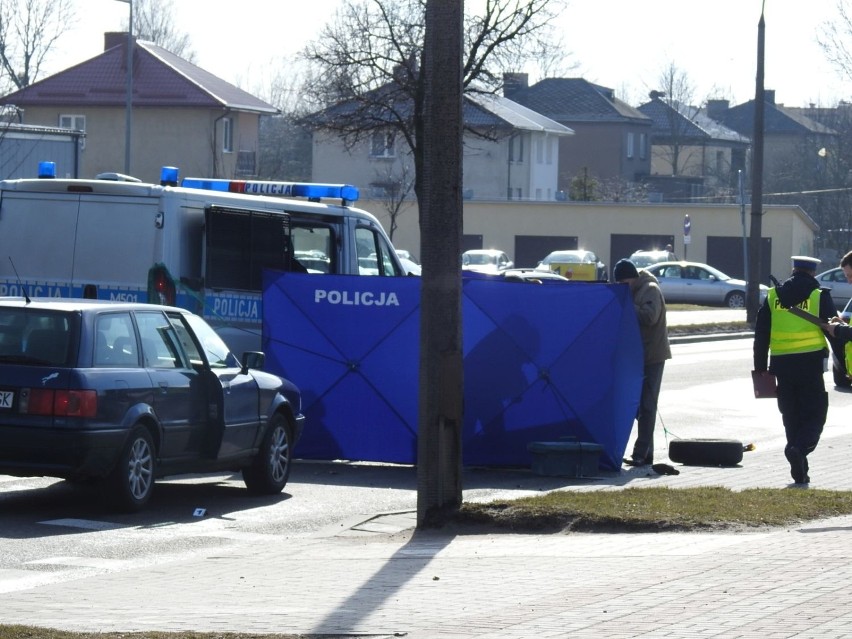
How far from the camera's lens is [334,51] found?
38719 mm

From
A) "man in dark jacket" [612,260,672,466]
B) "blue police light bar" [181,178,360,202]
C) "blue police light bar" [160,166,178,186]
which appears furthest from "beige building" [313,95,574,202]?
"man in dark jacket" [612,260,672,466]

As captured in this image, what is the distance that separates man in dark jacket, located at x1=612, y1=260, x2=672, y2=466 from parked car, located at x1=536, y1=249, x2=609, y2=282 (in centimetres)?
3165

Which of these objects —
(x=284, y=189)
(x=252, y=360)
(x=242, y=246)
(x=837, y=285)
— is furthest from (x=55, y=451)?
(x=837, y=285)

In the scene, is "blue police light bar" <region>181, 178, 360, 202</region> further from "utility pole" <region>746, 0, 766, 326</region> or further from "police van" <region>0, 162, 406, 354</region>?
"utility pole" <region>746, 0, 766, 326</region>

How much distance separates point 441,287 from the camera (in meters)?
10.4

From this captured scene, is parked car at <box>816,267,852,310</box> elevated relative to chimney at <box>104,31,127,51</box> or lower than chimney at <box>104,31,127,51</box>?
lower

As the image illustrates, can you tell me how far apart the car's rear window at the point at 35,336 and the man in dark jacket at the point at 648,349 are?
5554 millimetres

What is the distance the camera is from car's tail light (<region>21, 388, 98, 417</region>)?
10.2m

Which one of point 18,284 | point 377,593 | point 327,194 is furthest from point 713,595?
point 327,194

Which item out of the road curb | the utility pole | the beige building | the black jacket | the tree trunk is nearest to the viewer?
the tree trunk

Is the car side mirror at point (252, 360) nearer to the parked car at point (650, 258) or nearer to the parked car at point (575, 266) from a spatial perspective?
the parked car at point (575, 266)

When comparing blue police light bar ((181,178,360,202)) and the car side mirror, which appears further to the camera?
blue police light bar ((181,178,360,202))

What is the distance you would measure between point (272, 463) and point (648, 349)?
3877 mm

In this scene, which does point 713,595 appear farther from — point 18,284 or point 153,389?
point 18,284
